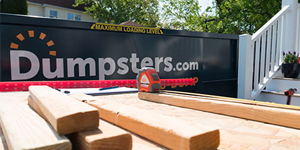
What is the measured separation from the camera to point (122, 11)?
23.9 metres

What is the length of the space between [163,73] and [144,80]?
7.29 ft

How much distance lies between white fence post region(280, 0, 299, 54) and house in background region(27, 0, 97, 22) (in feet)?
76.8

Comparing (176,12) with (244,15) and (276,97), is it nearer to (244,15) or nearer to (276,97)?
(244,15)

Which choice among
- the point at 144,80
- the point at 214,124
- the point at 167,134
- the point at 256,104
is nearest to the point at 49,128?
the point at 167,134

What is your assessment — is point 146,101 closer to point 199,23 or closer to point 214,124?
Result: point 214,124

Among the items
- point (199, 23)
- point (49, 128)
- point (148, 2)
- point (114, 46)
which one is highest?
point (148, 2)

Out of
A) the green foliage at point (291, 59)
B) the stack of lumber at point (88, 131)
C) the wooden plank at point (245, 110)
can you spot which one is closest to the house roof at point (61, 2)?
the green foliage at point (291, 59)

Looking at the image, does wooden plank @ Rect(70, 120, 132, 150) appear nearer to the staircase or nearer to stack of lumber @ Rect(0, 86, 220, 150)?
stack of lumber @ Rect(0, 86, 220, 150)

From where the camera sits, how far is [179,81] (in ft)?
16.2

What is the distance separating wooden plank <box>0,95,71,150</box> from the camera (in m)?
0.79

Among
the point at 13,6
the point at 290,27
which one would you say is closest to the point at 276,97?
the point at 290,27

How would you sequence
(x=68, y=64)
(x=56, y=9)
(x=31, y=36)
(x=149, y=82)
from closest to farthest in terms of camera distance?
(x=149, y=82)
(x=31, y=36)
(x=68, y=64)
(x=56, y=9)

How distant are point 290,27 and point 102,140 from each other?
20.8 feet

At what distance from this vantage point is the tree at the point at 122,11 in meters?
24.0
